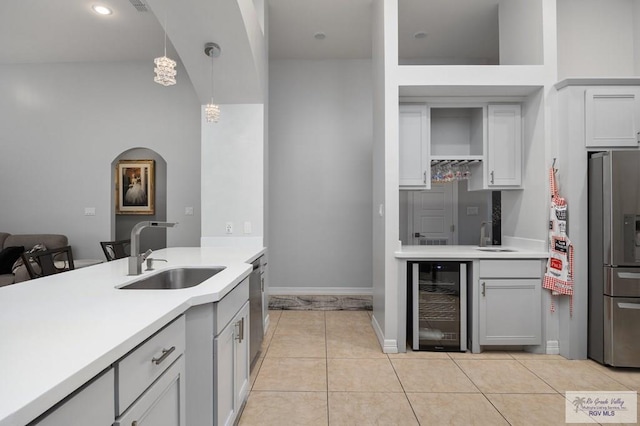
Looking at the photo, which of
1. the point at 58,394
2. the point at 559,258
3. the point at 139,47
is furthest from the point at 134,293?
the point at 139,47

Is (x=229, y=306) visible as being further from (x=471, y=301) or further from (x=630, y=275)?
(x=630, y=275)

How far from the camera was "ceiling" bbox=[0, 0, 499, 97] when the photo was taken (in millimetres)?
2740

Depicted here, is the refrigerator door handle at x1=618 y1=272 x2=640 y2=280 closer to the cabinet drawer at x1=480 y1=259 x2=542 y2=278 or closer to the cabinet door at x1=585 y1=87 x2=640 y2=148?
the cabinet drawer at x1=480 y1=259 x2=542 y2=278

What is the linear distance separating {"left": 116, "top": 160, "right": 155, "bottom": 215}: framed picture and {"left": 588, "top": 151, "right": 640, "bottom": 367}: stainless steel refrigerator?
6108 millimetres

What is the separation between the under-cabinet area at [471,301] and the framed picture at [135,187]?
15.6 feet

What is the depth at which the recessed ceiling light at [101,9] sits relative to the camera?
3412 mm

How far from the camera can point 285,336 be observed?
3230 mm

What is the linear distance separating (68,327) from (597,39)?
4717 millimetres

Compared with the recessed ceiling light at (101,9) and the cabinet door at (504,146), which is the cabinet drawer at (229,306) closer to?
the cabinet door at (504,146)

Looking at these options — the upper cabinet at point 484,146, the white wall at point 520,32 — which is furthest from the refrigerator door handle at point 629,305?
the white wall at point 520,32

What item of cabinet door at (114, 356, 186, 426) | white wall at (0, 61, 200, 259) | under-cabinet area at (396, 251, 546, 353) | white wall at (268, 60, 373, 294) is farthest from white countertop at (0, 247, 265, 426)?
white wall at (0, 61, 200, 259)

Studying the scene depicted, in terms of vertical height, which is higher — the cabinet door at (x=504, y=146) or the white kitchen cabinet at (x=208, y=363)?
the cabinet door at (x=504, y=146)

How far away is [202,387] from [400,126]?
8.96 feet

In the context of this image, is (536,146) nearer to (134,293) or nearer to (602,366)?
(602,366)
